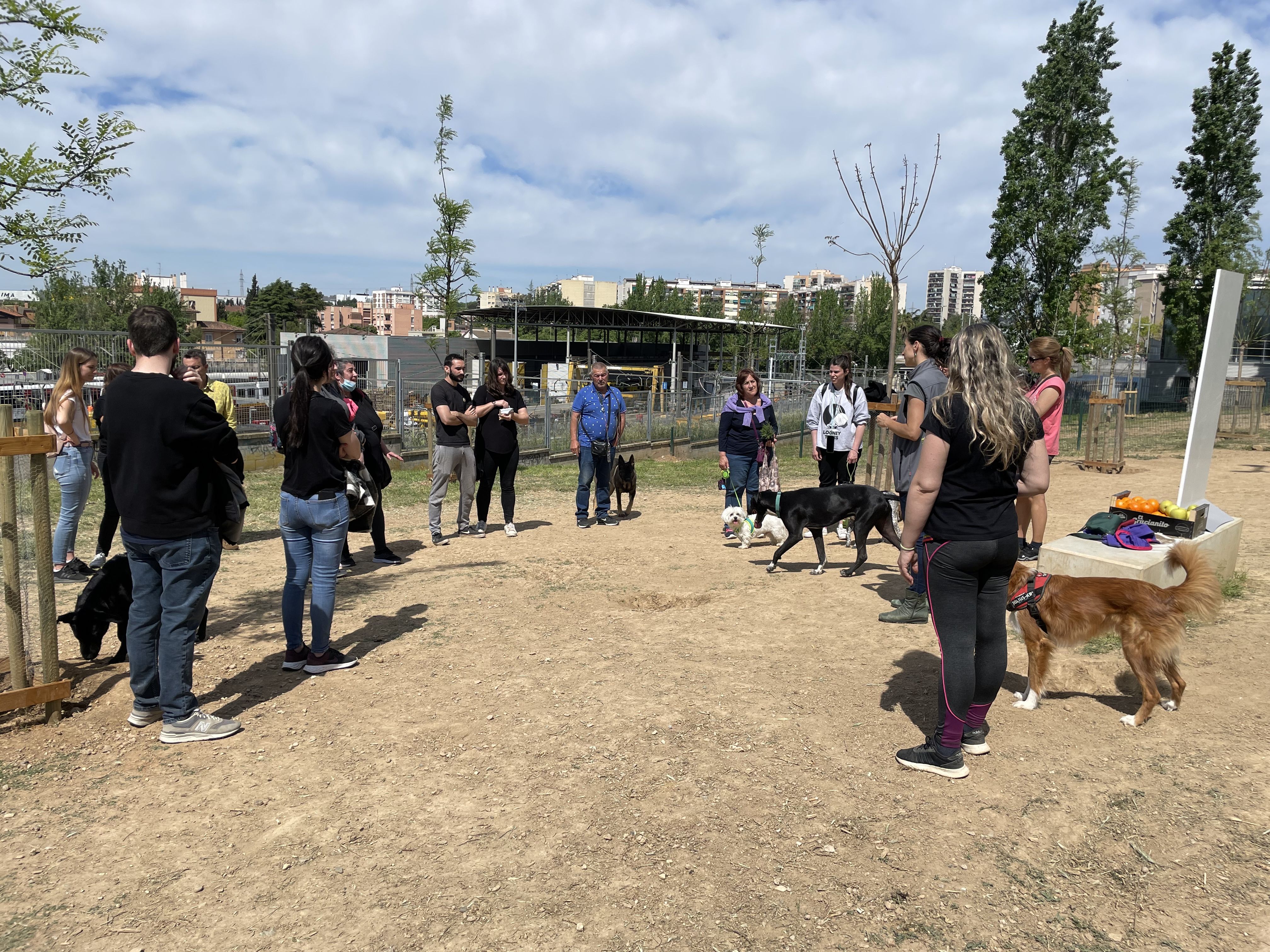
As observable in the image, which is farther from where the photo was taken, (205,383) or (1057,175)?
(1057,175)

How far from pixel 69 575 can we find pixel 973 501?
277 inches

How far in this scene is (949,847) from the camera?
2.98 m

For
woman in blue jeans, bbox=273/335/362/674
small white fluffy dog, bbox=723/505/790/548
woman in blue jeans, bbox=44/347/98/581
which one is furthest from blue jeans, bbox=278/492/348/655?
small white fluffy dog, bbox=723/505/790/548

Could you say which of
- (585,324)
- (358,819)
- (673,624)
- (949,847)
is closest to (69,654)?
(358,819)

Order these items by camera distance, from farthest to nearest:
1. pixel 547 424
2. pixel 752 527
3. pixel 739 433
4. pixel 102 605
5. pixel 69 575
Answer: pixel 547 424 → pixel 739 433 → pixel 752 527 → pixel 69 575 → pixel 102 605

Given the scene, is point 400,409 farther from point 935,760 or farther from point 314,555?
point 935,760

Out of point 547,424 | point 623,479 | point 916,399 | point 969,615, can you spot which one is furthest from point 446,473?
point 547,424

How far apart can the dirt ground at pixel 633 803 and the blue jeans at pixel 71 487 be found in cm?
186

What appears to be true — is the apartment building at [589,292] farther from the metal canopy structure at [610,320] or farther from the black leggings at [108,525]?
the black leggings at [108,525]

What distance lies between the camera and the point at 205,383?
7.71 metres

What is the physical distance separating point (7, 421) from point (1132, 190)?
38.9 m

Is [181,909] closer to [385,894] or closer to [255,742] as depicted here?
[385,894]

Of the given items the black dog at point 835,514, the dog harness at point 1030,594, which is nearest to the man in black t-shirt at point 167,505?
the dog harness at point 1030,594

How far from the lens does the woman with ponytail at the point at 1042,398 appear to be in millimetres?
5734
